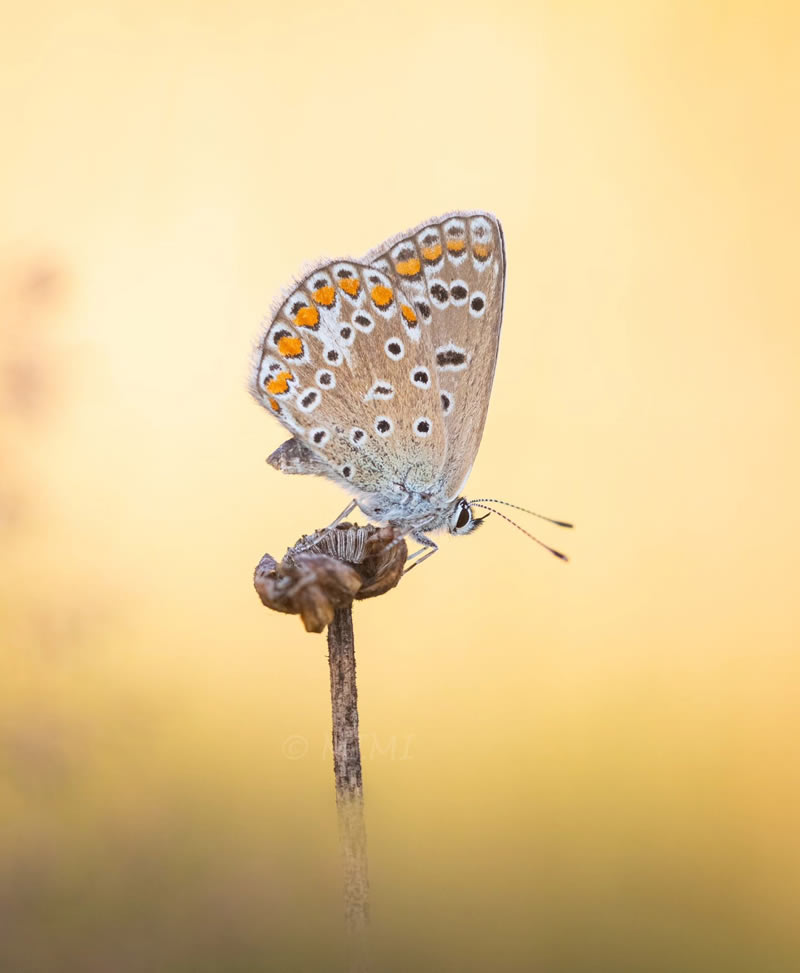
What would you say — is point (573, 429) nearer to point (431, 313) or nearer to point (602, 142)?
point (602, 142)

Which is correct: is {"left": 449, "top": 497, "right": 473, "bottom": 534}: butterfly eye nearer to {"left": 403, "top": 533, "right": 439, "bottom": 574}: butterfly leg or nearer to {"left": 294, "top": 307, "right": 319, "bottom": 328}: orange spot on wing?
{"left": 403, "top": 533, "right": 439, "bottom": 574}: butterfly leg

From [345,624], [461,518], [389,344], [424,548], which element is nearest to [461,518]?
[461,518]

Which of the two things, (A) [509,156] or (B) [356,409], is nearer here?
(B) [356,409]

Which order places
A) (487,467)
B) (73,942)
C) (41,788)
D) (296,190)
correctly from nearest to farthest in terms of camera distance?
(41,788) < (73,942) < (487,467) < (296,190)

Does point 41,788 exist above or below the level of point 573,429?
below

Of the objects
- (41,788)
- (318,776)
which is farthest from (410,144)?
(41,788)

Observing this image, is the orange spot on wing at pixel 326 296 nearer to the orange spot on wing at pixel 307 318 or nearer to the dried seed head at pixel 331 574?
the orange spot on wing at pixel 307 318

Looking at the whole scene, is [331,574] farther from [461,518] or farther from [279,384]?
[461,518]

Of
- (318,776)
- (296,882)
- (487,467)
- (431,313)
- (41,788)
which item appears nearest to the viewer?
(41,788)
